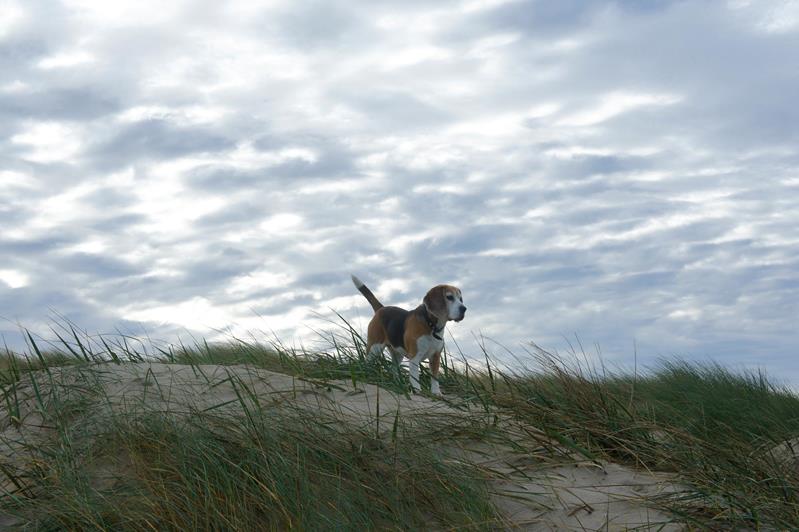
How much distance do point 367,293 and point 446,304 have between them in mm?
2283

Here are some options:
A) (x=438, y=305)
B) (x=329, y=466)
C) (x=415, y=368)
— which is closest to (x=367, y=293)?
(x=438, y=305)

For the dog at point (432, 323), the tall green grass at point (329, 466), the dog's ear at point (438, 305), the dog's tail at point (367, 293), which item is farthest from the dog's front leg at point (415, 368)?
the dog's tail at point (367, 293)

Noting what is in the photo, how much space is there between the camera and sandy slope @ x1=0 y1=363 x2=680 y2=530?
14.7ft

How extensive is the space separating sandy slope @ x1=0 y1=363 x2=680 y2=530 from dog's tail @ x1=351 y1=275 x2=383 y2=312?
13.5ft

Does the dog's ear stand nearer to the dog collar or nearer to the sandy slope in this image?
the dog collar

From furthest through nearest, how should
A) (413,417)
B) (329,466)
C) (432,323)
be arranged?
(432,323)
(413,417)
(329,466)

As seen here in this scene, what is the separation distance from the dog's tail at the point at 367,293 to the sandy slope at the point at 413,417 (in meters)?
4.10

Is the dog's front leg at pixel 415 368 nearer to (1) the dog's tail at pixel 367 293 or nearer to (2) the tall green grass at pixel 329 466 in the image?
(2) the tall green grass at pixel 329 466

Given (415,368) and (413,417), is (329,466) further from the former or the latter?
(415,368)

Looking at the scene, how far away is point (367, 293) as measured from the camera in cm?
1090

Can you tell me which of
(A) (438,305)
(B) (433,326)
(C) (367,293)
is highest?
(C) (367,293)

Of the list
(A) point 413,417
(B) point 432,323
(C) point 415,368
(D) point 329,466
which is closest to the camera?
(D) point 329,466

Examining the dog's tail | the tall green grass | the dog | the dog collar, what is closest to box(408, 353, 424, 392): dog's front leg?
the dog

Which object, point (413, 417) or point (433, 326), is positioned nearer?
point (413, 417)
